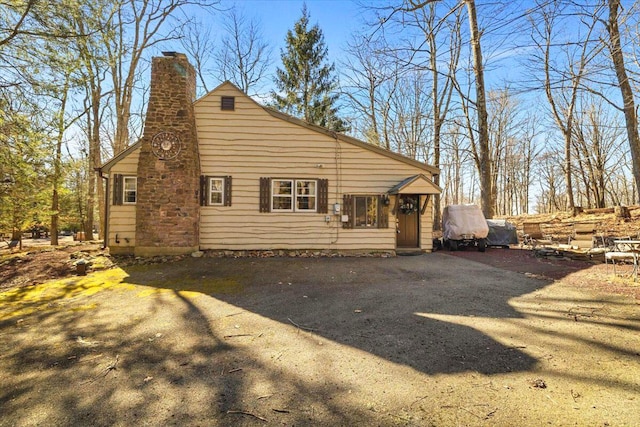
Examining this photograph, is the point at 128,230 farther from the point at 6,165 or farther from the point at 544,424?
the point at 544,424

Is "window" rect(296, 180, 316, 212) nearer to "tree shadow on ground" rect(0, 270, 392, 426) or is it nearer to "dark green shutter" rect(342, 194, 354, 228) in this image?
"dark green shutter" rect(342, 194, 354, 228)

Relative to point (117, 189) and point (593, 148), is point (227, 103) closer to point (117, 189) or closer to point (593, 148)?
point (117, 189)

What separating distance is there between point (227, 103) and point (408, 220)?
24.5 feet

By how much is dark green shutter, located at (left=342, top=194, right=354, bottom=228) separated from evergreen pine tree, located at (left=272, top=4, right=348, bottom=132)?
10564 mm

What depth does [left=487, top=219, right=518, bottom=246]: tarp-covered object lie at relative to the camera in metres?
12.8

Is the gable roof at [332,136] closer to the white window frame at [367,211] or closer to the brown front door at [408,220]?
the brown front door at [408,220]

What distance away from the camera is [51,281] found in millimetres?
6578

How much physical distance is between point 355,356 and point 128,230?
352 inches

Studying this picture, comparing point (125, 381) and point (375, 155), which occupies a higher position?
point (375, 155)

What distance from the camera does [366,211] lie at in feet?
33.8

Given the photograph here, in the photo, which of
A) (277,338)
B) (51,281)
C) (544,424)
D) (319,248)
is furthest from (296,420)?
(319,248)

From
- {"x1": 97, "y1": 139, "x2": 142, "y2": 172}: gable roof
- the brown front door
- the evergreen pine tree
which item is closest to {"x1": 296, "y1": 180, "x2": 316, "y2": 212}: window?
the brown front door

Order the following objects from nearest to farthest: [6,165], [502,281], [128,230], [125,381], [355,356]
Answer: [125,381], [355,356], [502,281], [6,165], [128,230]

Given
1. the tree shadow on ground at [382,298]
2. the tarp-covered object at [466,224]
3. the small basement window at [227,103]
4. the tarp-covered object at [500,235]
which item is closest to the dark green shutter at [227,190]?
the tree shadow on ground at [382,298]
